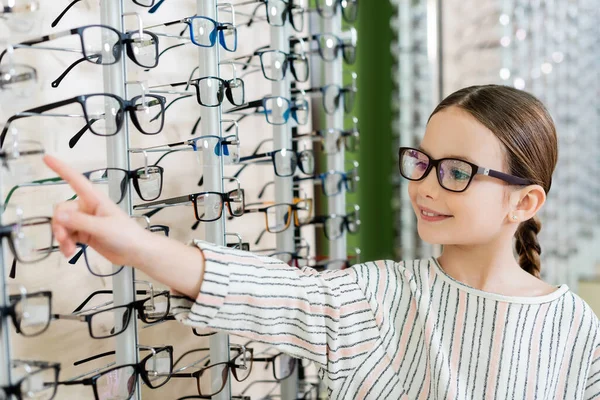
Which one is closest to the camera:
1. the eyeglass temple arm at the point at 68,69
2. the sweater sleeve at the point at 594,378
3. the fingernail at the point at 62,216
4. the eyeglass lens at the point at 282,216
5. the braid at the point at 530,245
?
the fingernail at the point at 62,216

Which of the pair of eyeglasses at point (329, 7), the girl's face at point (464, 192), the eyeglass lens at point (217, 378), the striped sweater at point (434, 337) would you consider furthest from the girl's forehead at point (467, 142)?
the pair of eyeglasses at point (329, 7)

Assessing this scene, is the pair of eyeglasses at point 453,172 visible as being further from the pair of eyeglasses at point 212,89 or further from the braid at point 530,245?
the pair of eyeglasses at point 212,89

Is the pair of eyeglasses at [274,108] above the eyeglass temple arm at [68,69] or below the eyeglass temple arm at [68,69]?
below

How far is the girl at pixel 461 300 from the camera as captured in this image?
4.01ft

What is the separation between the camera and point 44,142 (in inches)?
50.1

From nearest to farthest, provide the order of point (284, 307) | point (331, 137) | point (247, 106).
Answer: point (284, 307), point (247, 106), point (331, 137)

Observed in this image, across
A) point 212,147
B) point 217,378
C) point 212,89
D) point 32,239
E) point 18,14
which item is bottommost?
point 217,378

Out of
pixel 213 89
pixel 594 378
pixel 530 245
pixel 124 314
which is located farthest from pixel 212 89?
pixel 594 378

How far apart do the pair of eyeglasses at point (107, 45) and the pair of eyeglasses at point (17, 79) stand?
0.12 ft

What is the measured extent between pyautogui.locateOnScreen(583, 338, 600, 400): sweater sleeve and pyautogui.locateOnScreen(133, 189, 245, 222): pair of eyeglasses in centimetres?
73

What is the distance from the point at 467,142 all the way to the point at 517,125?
102 millimetres

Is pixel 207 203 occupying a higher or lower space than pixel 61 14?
lower

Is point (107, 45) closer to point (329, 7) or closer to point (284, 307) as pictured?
point (284, 307)

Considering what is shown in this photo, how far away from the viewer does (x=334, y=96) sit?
1900 millimetres
